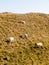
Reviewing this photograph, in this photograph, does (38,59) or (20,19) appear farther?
(20,19)

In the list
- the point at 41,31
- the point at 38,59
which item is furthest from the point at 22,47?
the point at 41,31

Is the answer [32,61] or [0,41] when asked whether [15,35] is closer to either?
[0,41]

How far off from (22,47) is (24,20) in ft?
23.1

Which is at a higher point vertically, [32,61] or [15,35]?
[15,35]

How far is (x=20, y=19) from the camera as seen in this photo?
2869cm

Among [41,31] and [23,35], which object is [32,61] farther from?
[41,31]

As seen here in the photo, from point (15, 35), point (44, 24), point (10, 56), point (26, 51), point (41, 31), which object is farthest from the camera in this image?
point (44, 24)

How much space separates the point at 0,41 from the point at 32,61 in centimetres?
418

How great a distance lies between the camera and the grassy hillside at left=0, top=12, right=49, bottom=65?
20578mm

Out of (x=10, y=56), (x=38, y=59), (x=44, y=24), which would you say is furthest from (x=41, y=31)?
(x=10, y=56)

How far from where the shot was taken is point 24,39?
78.7ft

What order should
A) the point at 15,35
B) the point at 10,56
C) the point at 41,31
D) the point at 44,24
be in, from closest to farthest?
the point at 10,56
the point at 15,35
the point at 41,31
the point at 44,24

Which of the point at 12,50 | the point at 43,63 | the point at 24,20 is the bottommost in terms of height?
the point at 43,63

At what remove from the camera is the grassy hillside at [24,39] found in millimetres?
20578
